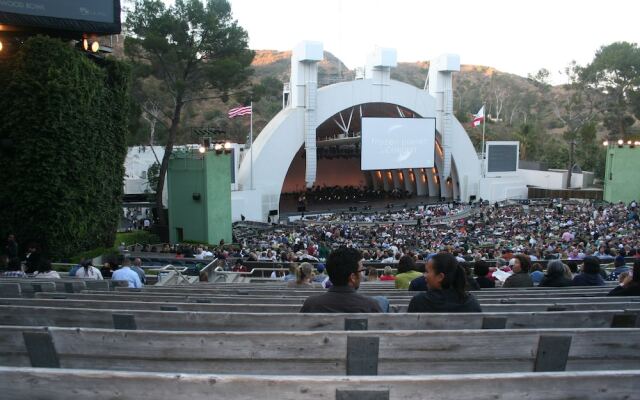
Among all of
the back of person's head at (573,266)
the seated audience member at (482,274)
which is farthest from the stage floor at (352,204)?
the seated audience member at (482,274)

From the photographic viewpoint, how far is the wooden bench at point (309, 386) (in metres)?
1.56

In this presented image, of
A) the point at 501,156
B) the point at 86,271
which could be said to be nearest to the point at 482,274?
the point at 86,271

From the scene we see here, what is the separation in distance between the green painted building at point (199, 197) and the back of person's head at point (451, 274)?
18441 mm

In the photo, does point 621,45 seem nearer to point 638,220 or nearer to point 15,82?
point 638,220

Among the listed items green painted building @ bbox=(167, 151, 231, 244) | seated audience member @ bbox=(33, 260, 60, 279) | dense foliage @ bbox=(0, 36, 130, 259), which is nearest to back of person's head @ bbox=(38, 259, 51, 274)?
seated audience member @ bbox=(33, 260, 60, 279)

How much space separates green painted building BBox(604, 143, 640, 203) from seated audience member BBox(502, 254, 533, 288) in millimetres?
31453

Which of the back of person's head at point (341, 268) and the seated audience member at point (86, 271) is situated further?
the seated audience member at point (86, 271)

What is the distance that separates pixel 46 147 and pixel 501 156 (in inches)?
1305

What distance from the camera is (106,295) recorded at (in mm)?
4680

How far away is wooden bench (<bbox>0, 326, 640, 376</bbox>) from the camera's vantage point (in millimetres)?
2051

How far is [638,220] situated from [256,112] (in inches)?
2121

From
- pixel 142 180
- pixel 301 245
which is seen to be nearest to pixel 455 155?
pixel 142 180

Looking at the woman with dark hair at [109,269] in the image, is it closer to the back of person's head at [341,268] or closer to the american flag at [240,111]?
the back of person's head at [341,268]

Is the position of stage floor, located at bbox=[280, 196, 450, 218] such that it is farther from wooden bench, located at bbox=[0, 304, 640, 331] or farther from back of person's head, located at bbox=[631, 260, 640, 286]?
wooden bench, located at bbox=[0, 304, 640, 331]
